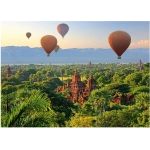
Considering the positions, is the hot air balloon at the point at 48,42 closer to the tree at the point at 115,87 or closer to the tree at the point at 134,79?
the tree at the point at 115,87

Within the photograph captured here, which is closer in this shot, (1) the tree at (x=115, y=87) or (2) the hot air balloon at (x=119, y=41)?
(2) the hot air balloon at (x=119, y=41)

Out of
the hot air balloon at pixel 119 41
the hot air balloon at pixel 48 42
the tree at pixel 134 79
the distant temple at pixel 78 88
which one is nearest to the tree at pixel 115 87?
the tree at pixel 134 79

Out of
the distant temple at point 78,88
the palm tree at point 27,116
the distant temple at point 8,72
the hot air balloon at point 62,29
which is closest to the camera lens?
the palm tree at point 27,116

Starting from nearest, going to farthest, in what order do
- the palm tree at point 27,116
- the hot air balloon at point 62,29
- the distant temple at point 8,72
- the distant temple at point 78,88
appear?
the palm tree at point 27,116 → the hot air balloon at point 62,29 → the distant temple at point 8,72 → the distant temple at point 78,88

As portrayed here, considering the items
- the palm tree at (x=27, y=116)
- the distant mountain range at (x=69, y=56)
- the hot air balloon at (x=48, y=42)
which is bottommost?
the palm tree at (x=27, y=116)

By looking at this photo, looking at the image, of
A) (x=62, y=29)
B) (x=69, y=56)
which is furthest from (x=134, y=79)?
(x=62, y=29)

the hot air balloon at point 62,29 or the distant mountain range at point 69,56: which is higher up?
the hot air balloon at point 62,29
